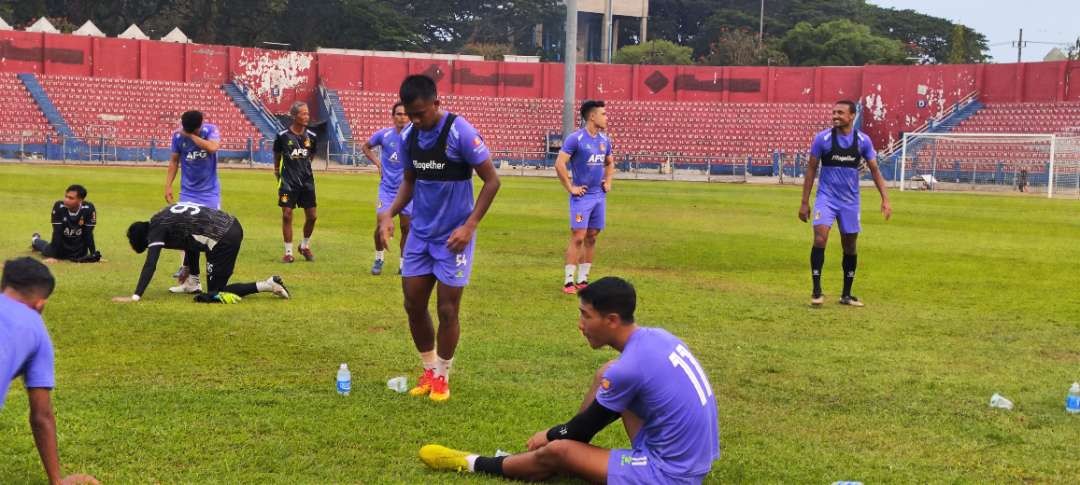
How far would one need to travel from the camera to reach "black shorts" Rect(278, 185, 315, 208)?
1545 cm

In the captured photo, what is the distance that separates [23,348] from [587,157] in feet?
29.8

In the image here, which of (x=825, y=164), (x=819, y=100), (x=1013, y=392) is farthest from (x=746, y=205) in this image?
(x=819, y=100)

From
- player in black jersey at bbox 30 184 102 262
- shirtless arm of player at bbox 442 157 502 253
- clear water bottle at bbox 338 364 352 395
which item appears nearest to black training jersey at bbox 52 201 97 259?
player in black jersey at bbox 30 184 102 262

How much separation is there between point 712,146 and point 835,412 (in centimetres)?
5212

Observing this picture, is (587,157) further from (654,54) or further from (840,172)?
(654,54)

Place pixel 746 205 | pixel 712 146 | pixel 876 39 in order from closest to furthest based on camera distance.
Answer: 1. pixel 746 205
2. pixel 712 146
3. pixel 876 39

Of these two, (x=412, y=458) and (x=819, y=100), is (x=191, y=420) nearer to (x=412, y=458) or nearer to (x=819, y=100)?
(x=412, y=458)

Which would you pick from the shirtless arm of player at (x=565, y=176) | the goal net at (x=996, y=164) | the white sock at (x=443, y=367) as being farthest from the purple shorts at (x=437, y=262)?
the goal net at (x=996, y=164)

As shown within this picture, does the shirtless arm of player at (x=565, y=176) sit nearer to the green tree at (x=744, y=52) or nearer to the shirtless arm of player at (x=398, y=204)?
the shirtless arm of player at (x=398, y=204)

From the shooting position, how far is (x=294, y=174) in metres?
15.5

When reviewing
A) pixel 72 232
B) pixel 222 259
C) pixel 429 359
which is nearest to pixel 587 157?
pixel 222 259

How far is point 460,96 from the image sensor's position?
61.3m

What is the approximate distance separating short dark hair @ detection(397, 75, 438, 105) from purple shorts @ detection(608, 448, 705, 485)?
2.90 meters

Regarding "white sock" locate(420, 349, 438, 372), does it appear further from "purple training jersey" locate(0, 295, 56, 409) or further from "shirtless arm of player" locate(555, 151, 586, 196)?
"shirtless arm of player" locate(555, 151, 586, 196)
